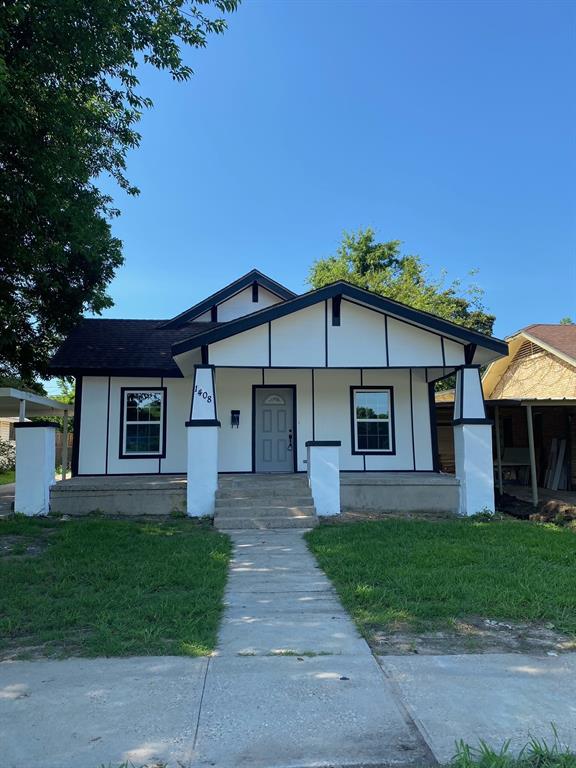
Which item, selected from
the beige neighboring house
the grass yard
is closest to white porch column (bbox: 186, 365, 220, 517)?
the grass yard

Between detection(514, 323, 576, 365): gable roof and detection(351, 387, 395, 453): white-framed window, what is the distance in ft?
16.7

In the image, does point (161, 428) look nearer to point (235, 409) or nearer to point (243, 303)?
point (235, 409)

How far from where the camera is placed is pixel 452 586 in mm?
5211

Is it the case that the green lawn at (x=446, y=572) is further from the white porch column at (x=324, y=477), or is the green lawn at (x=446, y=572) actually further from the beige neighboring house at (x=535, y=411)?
the beige neighboring house at (x=535, y=411)

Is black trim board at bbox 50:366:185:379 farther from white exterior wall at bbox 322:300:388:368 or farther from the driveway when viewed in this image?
the driveway

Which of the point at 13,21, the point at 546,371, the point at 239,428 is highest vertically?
the point at 13,21

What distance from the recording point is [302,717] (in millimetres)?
2965

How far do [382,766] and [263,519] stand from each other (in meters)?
6.63

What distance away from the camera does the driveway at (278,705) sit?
8.70 feet

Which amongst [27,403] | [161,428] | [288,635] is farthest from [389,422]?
[288,635]

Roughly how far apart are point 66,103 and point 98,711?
352 inches

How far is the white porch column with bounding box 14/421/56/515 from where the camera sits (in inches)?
387

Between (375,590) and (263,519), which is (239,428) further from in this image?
(375,590)

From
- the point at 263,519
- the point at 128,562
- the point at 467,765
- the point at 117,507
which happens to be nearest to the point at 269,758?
the point at 467,765
